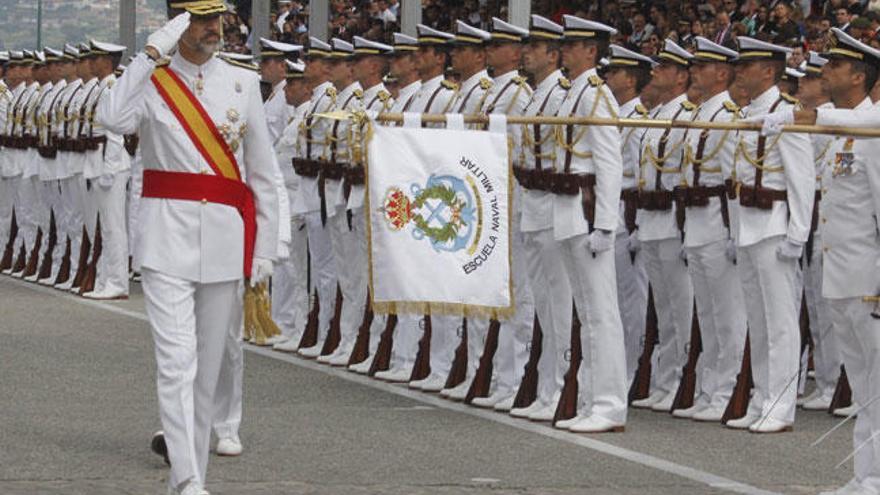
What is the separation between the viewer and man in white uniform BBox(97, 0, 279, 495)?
10.8 metres

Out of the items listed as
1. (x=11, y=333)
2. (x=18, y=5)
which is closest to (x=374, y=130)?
(x=11, y=333)

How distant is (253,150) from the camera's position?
442 inches

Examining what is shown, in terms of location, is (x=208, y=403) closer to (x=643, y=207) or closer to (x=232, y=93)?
(x=232, y=93)

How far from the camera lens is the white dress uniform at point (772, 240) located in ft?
45.5

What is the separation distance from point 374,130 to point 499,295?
3.59ft

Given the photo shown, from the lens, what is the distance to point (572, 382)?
46.3 feet

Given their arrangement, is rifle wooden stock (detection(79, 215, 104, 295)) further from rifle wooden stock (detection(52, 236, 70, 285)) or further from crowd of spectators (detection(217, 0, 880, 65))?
crowd of spectators (detection(217, 0, 880, 65))

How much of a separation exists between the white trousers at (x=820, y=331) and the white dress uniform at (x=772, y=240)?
133 centimetres

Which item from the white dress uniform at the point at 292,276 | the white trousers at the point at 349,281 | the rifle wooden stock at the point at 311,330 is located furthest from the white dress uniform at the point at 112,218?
the white trousers at the point at 349,281

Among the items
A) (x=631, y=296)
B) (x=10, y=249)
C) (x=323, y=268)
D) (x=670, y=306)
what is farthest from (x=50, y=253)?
(x=670, y=306)

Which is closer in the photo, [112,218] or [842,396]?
[842,396]

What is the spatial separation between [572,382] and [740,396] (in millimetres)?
1008

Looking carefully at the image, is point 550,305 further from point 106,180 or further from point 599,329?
point 106,180

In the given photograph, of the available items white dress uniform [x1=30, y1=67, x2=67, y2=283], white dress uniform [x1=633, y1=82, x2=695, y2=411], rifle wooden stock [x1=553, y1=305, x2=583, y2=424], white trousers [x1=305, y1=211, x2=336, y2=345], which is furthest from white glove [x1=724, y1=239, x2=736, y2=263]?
white dress uniform [x1=30, y1=67, x2=67, y2=283]
